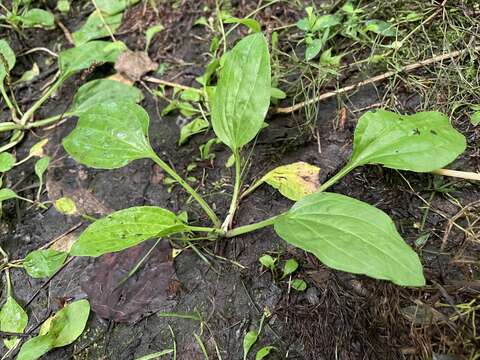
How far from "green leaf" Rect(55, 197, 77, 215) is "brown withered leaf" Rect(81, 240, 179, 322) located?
28 cm

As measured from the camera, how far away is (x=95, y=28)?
7.31 feet

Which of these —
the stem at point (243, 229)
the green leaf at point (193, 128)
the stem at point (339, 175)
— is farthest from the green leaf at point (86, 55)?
the stem at point (339, 175)

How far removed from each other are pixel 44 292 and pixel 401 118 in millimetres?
1323

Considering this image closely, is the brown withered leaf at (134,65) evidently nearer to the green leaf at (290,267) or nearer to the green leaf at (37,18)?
the green leaf at (37,18)

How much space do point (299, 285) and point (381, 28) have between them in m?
1.07

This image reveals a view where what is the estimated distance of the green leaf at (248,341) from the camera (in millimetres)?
1275

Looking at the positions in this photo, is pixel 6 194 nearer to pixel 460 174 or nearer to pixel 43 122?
pixel 43 122

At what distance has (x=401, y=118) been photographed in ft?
4.45

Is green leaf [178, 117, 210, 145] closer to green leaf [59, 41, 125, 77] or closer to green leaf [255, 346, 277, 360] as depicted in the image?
green leaf [59, 41, 125, 77]

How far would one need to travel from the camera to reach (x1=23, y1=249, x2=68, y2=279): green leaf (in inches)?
60.3

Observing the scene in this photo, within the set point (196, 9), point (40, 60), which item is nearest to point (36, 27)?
point (40, 60)

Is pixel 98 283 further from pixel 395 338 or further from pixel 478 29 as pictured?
pixel 478 29

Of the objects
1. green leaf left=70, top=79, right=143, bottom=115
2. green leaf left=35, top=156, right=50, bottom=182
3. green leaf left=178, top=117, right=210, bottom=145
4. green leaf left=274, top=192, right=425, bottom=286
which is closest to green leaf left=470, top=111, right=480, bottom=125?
green leaf left=274, top=192, right=425, bottom=286

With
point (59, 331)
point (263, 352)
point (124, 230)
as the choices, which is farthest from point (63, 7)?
point (263, 352)
